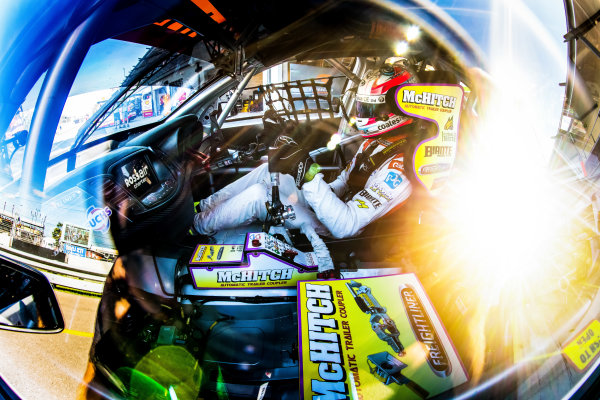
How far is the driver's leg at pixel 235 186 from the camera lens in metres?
2.09

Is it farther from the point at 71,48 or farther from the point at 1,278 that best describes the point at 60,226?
the point at 71,48

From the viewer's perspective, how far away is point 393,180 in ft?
5.84

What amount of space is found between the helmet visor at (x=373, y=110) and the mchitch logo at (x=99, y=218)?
1.57 m

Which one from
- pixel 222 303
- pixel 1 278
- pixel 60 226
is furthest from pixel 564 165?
pixel 1 278

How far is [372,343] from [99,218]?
98 centimetres

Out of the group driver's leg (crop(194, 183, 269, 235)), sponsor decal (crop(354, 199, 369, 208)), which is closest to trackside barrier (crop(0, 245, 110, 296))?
driver's leg (crop(194, 183, 269, 235))

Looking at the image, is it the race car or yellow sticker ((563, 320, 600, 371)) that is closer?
yellow sticker ((563, 320, 600, 371))

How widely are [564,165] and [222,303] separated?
4.87 ft

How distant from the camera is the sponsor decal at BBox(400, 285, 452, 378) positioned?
944 millimetres

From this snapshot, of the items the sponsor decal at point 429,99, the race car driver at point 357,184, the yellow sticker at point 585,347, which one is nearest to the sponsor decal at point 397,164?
the race car driver at point 357,184

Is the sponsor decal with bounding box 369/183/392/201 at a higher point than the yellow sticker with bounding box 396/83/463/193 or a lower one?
lower

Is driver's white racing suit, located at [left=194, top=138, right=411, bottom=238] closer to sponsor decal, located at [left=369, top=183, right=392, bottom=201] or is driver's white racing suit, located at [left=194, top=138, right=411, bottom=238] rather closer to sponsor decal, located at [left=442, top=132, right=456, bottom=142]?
sponsor decal, located at [left=369, top=183, right=392, bottom=201]

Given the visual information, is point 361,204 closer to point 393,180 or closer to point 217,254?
point 393,180

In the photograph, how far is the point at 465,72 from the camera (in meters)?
1.54
